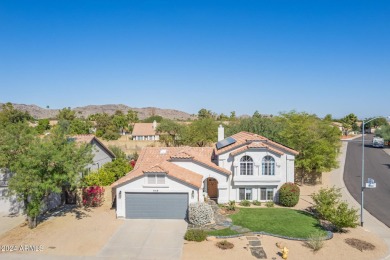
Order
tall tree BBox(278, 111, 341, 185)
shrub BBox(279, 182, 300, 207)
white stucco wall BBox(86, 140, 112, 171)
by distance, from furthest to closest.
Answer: white stucco wall BBox(86, 140, 112, 171), tall tree BBox(278, 111, 341, 185), shrub BBox(279, 182, 300, 207)

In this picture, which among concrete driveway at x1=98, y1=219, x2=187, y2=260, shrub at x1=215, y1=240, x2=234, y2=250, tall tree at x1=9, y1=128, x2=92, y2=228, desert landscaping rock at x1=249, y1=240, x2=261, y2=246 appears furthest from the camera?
tall tree at x1=9, y1=128, x2=92, y2=228

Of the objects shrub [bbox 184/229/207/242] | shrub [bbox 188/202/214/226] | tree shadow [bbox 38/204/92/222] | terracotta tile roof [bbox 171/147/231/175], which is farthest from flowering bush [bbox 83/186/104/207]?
shrub [bbox 184/229/207/242]

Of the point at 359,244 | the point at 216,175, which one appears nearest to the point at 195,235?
the point at 216,175

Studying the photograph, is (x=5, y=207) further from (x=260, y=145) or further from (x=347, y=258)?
(x=347, y=258)

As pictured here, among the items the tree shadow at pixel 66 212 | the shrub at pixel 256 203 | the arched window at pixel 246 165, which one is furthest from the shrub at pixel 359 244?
the tree shadow at pixel 66 212

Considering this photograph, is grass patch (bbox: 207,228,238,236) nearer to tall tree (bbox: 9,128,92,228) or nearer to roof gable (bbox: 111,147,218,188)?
roof gable (bbox: 111,147,218,188)

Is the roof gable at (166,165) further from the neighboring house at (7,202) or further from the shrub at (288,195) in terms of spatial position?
the neighboring house at (7,202)

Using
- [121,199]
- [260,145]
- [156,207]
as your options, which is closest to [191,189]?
[156,207]
